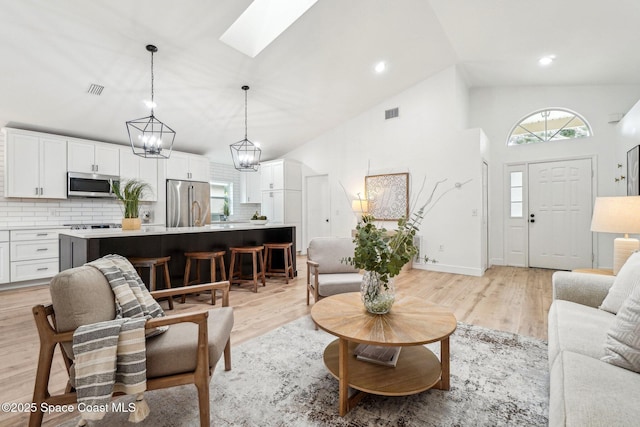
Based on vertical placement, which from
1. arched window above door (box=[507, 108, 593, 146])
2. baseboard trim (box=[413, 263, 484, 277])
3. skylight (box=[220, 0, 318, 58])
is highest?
skylight (box=[220, 0, 318, 58])

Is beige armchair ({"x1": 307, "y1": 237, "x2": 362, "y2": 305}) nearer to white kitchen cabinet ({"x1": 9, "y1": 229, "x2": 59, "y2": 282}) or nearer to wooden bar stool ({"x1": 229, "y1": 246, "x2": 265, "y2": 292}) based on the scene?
wooden bar stool ({"x1": 229, "y1": 246, "x2": 265, "y2": 292})

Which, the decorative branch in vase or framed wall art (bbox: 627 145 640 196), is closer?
the decorative branch in vase

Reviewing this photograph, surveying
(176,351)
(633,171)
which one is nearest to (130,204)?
(176,351)

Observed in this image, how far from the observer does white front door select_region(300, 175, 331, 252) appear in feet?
23.8

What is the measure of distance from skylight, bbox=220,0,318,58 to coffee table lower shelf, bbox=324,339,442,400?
3.79 meters

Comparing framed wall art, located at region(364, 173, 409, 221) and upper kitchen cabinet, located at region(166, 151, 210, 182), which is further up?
upper kitchen cabinet, located at region(166, 151, 210, 182)

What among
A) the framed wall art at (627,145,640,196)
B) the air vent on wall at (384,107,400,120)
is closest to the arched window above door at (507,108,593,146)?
the framed wall art at (627,145,640,196)

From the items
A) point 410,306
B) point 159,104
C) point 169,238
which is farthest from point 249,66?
point 410,306

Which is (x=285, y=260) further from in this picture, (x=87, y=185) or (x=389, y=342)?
(x=87, y=185)

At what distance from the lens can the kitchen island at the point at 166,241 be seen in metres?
2.91

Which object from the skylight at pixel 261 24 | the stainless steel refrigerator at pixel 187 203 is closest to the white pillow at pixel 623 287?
the skylight at pixel 261 24

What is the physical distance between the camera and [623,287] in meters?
1.83

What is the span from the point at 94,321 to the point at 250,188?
21.3 ft

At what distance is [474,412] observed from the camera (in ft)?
5.33
